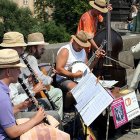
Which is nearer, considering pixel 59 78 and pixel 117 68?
pixel 59 78

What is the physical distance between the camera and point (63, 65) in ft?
18.1

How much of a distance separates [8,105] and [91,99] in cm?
114

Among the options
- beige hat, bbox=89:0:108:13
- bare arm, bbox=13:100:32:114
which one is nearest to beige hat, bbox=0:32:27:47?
bare arm, bbox=13:100:32:114

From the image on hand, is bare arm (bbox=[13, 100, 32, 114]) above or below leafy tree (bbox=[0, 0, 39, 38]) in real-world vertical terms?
above

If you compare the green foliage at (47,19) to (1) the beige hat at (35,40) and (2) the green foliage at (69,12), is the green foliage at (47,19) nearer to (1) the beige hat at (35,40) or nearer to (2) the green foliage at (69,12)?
(2) the green foliage at (69,12)

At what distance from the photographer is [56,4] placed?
4134cm

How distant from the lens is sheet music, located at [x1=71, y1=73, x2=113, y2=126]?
424cm

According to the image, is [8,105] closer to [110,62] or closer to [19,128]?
[19,128]

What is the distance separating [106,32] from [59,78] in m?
1.57

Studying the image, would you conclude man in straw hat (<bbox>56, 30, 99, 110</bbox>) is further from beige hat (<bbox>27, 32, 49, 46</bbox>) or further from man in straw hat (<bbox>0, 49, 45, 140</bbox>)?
man in straw hat (<bbox>0, 49, 45, 140</bbox>)

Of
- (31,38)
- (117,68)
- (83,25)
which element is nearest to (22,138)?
(31,38)

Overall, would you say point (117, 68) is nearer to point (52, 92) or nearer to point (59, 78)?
point (59, 78)

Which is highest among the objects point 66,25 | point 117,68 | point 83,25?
point 83,25

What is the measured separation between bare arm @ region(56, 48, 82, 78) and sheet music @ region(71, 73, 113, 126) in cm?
86
